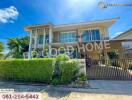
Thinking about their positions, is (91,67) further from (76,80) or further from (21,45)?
(21,45)

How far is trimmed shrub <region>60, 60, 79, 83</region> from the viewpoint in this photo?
9.30 m

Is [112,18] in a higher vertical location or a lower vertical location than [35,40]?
higher

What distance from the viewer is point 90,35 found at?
1958cm

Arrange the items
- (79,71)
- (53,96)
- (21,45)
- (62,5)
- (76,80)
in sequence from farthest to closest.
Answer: (21,45) < (62,5) < (79,71) < (76,80) < (53,96)

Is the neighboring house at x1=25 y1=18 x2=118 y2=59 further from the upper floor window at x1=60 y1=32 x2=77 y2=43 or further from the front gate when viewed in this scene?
the front gate

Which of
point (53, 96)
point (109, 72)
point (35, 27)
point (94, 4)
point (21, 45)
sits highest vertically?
point (94, 4)

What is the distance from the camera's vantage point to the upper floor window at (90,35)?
19453mm

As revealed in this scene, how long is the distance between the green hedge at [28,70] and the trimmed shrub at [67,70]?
93 cm

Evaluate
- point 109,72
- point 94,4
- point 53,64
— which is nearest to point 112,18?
point 94,4

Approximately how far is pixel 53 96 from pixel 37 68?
3455mm

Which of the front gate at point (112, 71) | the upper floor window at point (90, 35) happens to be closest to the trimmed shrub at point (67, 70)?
the front gate at point (112, 71)

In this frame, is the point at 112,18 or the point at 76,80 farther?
the point at 112,18

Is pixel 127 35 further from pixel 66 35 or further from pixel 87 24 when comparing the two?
pixel 66 35

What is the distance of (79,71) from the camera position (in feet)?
32.7
